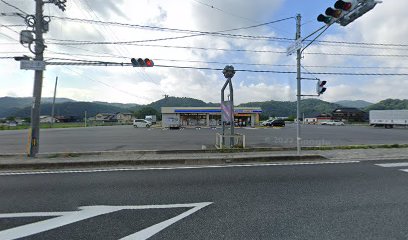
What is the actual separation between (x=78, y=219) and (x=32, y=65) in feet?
29.1

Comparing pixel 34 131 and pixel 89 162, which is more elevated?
pixel 34 131

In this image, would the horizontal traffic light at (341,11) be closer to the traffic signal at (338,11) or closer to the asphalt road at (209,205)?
the traffic signal at (338,11)

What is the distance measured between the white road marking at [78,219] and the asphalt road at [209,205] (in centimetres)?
1

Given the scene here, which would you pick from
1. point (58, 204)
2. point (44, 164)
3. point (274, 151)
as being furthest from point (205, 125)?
point (58, 204)

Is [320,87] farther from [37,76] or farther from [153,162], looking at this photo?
[37,76]

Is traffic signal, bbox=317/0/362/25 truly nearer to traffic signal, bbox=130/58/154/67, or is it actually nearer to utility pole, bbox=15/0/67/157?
traffic signal, bbox=130/58/154/67

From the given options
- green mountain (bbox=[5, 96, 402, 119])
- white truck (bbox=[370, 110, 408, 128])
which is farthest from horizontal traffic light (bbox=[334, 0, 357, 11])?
green mountain (bbox=[5, 96, 402, 119])

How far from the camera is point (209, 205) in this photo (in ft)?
13.0

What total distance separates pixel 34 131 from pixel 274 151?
36.9 feet

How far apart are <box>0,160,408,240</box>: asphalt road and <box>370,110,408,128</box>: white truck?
4111 centimetres

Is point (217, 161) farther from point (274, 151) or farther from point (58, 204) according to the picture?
point (58, 204)

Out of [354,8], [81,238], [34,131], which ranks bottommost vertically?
[81,238]

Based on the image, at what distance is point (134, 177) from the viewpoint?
6039 mm

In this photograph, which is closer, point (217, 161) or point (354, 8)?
point (354, 8)
